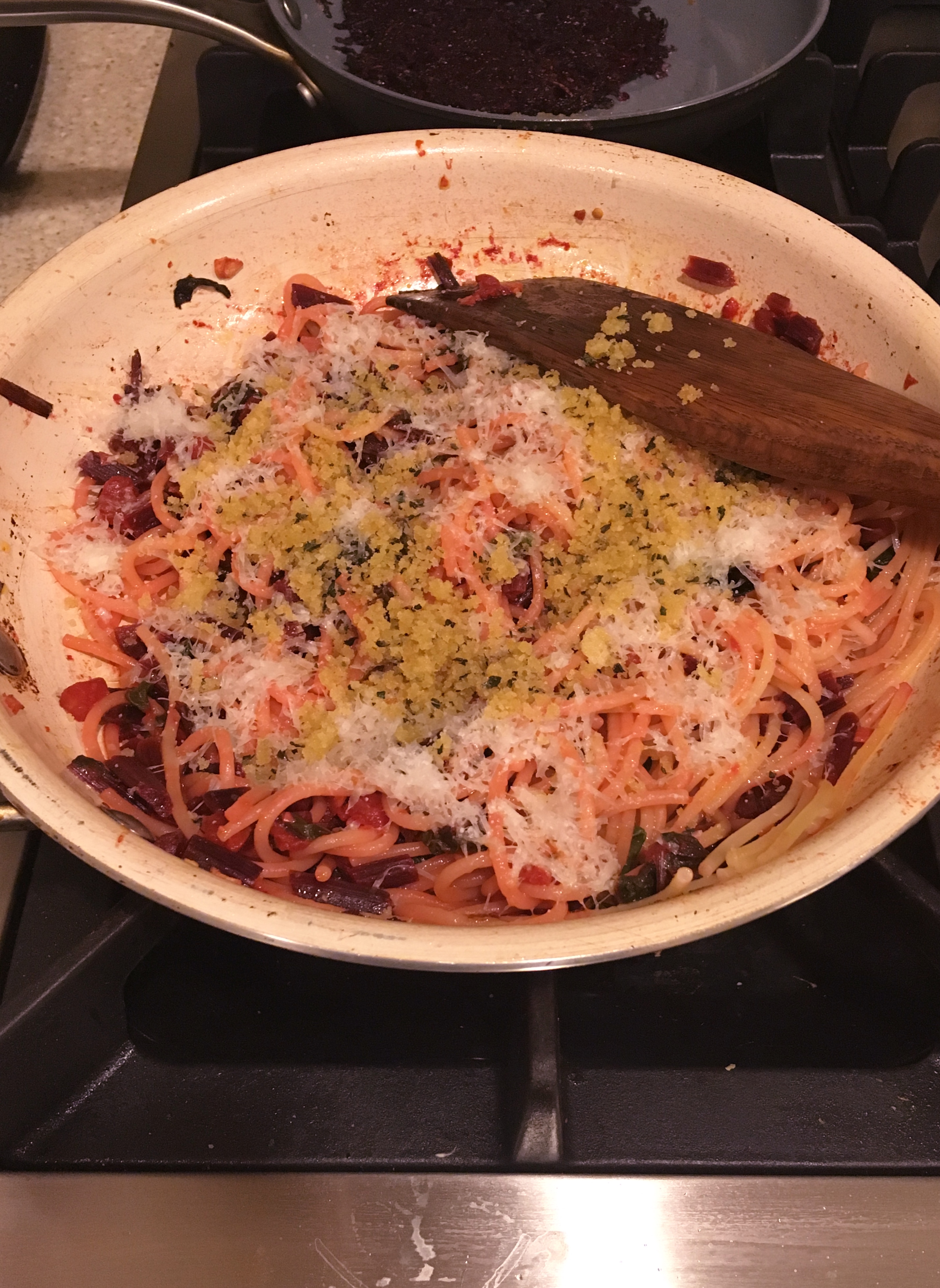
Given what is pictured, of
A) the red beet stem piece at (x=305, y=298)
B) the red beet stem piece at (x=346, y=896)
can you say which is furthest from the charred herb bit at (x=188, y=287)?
the red beet stem piece at (x=346, y=896)

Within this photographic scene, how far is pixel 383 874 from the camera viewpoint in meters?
1.61

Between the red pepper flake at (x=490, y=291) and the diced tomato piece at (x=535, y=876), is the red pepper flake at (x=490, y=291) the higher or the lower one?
the higher one

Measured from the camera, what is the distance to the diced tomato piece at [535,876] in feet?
5.12

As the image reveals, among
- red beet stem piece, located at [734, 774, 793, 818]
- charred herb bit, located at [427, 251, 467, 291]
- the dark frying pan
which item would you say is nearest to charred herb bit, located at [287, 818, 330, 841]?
red beet stem piece, located at [734, 774, 793, 818]

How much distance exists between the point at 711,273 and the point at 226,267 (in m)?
1.23

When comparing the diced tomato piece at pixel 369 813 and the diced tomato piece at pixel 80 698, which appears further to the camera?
the diced tomato piece at pixel 80 698

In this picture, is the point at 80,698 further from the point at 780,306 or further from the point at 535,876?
the point at 780,306

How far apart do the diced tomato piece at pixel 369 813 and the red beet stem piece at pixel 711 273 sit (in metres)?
1.57

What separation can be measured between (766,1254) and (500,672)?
3.41 ft

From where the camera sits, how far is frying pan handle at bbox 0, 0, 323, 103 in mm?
2182

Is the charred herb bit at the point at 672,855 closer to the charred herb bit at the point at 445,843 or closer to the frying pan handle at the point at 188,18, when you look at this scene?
the charred herb bit at the point at 445,843

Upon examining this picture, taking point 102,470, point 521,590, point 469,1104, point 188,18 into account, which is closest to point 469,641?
point 521,590

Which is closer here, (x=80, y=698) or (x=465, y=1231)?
(x=465, y=1231)

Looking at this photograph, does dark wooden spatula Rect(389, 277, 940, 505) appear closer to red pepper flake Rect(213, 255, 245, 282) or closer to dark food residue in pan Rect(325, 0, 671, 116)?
red pepper flake Rect(213, 255, 245, 282)
